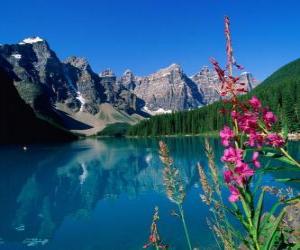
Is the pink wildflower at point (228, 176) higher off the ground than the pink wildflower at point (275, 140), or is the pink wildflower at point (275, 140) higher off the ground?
the pink wildflower at point (275, 140)

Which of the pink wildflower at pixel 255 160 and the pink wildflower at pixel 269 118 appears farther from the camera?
the pink wildflower at pixel 269 118

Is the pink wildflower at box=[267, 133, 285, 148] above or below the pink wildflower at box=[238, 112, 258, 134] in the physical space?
below

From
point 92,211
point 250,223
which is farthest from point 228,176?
point 92,211

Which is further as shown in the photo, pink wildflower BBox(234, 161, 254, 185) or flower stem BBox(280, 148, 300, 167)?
flower stem BBox(280, 148, 300, 167)

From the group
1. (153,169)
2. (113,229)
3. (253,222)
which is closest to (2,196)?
(113,229)

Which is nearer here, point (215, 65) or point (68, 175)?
point (215, 65)

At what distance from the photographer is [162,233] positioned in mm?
22062

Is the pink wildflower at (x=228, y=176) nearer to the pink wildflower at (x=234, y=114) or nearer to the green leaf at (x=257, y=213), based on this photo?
the green leaf at (x=257, y=213)

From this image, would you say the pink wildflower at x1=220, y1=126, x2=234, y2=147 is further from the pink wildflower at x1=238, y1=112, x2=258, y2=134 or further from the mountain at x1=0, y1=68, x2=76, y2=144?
the mountain at x1=0, y1=68, x2=76, y2=144

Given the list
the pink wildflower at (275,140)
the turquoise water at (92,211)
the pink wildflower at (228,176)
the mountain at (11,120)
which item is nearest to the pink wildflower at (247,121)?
the pink wildflower at (275,140)

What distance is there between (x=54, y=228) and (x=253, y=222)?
2542cm

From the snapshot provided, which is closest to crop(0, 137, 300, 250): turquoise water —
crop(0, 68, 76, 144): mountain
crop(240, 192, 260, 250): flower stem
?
crop(240, 192, 260, 250): flower stem

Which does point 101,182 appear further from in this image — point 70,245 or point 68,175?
point 70,245

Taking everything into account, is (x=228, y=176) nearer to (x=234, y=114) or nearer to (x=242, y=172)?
(x=242, y=172)
